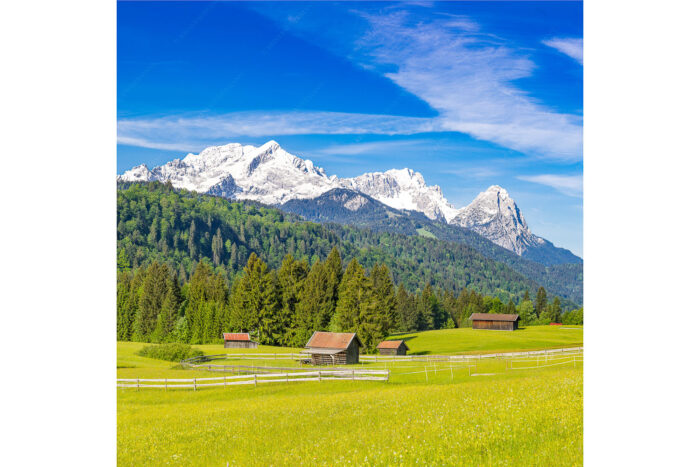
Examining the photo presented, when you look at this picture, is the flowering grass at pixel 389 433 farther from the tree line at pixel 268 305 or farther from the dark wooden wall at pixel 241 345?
the dark wooden wall at pixel 241 345

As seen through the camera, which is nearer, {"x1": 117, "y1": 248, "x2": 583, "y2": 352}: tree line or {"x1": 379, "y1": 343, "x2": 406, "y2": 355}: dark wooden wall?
{"x1": 379, "y1": 343, "x2": 406, "y2": 355}: dark wooden wall

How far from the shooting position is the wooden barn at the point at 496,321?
89.5 metres

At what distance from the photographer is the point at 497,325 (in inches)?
3605

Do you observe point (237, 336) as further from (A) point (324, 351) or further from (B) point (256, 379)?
(B) point (256, 379)

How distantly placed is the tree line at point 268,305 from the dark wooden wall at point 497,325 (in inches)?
980

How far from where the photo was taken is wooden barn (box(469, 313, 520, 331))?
89.5m

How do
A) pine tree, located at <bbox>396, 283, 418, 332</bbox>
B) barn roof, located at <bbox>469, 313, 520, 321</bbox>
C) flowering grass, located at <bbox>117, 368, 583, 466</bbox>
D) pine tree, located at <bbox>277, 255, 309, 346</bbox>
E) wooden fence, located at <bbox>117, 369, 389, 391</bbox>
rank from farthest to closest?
pine tree, located at <bbox>396, 283, 418, 332</bbox>, barn roof, located at <bbox>469, 313, 520, 321</bbox>, pine tree, located at <bbox>277, 255, 309, 346</bbox>, wooden fence, located at <bbox>117, 369, 389, 391</bbox>, flowering grass, located at <bbox>117, 368, 583, 466</bbox>

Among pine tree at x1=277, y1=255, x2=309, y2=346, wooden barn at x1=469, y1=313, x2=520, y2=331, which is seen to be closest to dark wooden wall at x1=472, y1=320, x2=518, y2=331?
wooden barn at x1=469, y1=313, x2=520, y2=331

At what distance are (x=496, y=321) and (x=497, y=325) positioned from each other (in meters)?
0.91

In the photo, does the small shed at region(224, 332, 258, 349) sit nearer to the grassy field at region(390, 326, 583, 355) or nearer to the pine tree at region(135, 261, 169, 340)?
the grassy field at region(390, 326, 583, 355)

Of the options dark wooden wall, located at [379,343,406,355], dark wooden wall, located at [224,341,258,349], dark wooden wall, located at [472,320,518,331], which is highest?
dark wooden wall, located at [224,341,258,349]
